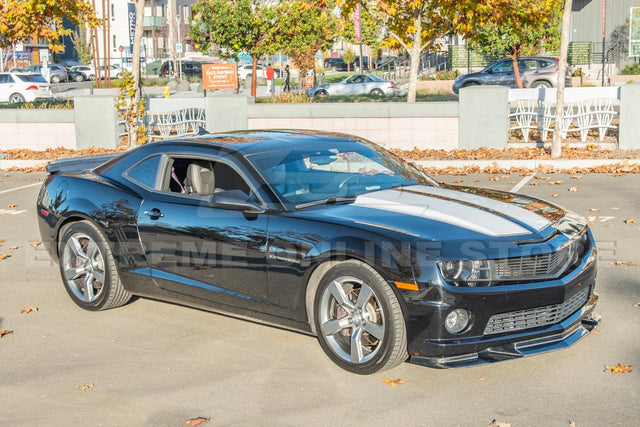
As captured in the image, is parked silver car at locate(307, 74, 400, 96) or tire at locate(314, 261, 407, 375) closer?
tire at locate(314, 261, 407, 375)

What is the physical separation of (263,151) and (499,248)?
6.48ft

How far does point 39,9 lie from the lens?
2328 centimetres

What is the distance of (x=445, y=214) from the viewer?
555 cm

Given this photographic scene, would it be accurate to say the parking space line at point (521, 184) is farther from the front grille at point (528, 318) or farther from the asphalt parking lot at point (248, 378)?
the front grille at point (528, 318)

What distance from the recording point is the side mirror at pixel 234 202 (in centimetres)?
579

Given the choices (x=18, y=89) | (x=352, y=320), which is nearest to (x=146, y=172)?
(x=352, y=320)

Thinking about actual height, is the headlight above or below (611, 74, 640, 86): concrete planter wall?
below

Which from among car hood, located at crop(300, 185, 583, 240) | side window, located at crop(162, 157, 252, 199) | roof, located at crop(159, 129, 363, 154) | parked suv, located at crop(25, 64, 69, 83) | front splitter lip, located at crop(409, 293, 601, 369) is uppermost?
parked suv, located at crop(25, 64, 69, 83)

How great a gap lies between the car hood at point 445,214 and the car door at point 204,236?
1.64ft

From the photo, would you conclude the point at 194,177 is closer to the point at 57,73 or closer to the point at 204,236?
the point at 204,236

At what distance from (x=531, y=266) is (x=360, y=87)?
1331 inches

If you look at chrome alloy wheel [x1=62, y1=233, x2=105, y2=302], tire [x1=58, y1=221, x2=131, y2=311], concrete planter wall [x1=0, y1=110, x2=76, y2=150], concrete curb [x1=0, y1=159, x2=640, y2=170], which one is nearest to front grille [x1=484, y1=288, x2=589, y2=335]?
tire [x1=58, y1=221, x2=131, y2=311]

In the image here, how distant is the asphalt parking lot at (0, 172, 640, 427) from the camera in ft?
15.8

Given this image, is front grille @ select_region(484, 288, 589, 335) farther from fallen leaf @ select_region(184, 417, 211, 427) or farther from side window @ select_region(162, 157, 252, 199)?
side window @ select_region(162, 157, 252, 199)
